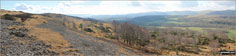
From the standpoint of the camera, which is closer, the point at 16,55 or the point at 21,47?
the point at 16,55

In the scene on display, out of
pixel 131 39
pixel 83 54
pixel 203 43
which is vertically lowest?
pixel 203 43

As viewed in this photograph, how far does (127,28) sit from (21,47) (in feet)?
181

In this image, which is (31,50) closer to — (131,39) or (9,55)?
(9,55)

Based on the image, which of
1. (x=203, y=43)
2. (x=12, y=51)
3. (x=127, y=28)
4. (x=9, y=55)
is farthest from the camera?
(x=203, y=43)

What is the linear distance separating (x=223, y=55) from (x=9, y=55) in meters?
91.8

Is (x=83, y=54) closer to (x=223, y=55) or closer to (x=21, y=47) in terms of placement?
(x=21, y=47)

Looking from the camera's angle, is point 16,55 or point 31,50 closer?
point 16,55

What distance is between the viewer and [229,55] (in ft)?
245

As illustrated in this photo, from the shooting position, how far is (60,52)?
34.2 m

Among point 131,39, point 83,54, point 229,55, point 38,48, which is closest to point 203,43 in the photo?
point 229,55

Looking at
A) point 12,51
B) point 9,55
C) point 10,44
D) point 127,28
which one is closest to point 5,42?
point 10,44

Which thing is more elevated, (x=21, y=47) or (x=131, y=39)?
(x=21, y=47)

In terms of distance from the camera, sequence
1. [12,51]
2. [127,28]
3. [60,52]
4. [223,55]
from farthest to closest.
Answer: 1. [127,28]
2. [223,55]
3. [60,52]
4. [12,51]

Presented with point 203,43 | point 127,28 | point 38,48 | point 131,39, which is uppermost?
point 38,48
